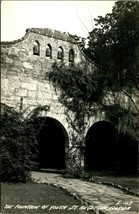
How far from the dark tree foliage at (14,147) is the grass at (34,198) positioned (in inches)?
19.4

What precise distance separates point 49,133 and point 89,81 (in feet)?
12.8

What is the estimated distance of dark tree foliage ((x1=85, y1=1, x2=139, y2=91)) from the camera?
1173cm

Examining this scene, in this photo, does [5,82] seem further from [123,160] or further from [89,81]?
[123,160]

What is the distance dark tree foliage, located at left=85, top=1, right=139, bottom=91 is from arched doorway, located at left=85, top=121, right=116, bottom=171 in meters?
2.76

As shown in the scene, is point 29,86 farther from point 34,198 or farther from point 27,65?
point 34,198

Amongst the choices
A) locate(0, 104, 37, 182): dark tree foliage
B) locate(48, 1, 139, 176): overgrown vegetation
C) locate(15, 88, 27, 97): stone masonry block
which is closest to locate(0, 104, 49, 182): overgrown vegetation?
locate(0, 104, 37, 182): dark tree foliage

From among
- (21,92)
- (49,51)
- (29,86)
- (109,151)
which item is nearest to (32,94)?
(29,86)

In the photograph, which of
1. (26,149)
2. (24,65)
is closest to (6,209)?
(26,149)

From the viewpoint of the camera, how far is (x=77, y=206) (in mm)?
6773

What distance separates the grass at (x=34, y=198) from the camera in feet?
20.8

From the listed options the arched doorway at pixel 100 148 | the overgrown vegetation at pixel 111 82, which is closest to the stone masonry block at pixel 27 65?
the overgrown vegetation at pixel 111 82

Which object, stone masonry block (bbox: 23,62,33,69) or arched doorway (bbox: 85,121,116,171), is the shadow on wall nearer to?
arched doorway (bbox: 85,121,116,171)

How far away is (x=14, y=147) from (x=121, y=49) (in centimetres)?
553

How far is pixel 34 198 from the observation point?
7172mm
